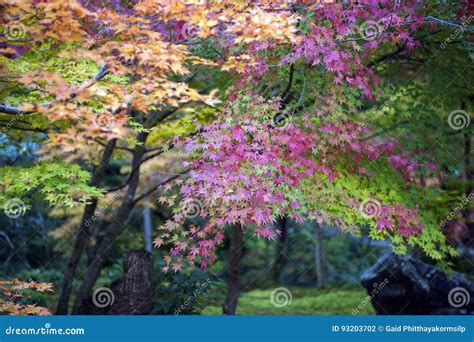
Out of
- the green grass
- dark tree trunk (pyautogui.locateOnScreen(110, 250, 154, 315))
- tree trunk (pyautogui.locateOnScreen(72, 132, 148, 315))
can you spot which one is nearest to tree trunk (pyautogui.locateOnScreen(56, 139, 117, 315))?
tree trunk (pyautogui.locateOnScreen(72, 132, 148, 315))

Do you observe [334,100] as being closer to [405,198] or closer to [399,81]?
[405,198]

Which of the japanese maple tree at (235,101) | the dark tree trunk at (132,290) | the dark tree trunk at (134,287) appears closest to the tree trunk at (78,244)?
the dark tree trunk at (132,290)

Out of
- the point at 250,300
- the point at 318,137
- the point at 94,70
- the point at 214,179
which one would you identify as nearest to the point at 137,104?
the point at 214,179

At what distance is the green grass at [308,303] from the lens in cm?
1106

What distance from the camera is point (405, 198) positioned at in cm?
700

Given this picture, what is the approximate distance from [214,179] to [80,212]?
6.91 m

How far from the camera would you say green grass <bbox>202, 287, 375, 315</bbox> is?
436 inches

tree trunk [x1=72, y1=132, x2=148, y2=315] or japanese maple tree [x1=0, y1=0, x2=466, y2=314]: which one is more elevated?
japanese maple tree [x1=0, y1=0, x2=466, y2=314]

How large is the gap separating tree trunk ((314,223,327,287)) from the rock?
4.37m

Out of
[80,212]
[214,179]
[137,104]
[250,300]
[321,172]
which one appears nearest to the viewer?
[137,104]

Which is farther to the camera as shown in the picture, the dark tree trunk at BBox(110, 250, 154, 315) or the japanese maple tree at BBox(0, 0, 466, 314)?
the dark tree trunk at BBox(110, 250, 154, 315)

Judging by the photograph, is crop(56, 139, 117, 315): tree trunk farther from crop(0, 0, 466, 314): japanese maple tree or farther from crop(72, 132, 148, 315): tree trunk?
crop(0, 0, 466, 314): japanese maple tree

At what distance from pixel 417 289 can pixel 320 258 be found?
511 cm

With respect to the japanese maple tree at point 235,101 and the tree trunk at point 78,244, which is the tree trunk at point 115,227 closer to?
the tree trunk at point 78,244
